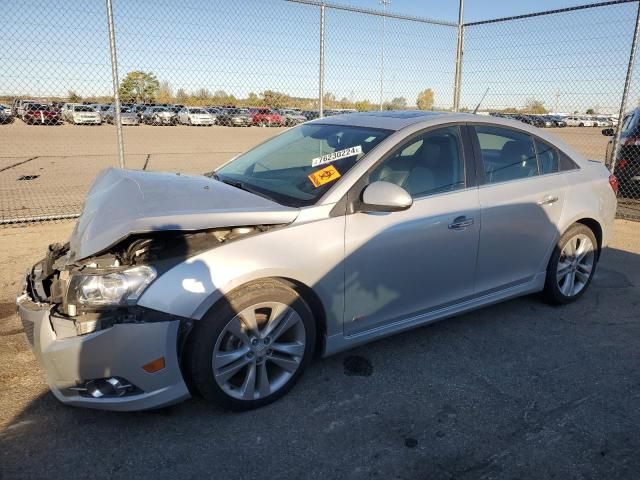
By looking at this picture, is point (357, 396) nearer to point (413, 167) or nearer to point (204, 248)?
point (204, 248)

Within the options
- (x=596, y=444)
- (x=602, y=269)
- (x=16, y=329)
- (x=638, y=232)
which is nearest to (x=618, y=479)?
(x=596, y=444)

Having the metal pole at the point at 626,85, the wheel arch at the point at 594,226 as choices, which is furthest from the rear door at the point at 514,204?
the metal pole at the point at 626,85

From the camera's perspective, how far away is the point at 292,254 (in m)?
2.72

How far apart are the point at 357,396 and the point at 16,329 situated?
2.61 metres

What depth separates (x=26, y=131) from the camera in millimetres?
26688

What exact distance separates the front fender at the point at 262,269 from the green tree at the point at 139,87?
16.7ft

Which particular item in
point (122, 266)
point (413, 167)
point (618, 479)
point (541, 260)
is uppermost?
point (413, 167)

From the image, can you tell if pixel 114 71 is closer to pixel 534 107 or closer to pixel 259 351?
pixel 259 351

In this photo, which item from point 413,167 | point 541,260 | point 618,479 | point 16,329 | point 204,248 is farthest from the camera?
point 541,260

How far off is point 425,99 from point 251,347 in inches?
309

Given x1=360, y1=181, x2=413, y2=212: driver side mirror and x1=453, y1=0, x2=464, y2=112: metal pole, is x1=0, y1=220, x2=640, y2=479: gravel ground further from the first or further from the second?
x1=453, y1=0, x2=464, y2=112: metal pole

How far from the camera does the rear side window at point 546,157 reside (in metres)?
4.01

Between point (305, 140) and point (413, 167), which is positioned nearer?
point (413, 167)

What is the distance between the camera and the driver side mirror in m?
2.88
